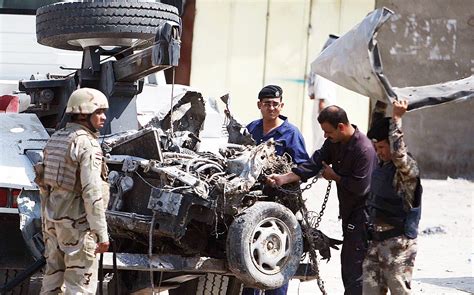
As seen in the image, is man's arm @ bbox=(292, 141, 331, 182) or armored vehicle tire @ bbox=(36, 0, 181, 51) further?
armored vehicle tire @ bbox=(36, 0, 181, 51)

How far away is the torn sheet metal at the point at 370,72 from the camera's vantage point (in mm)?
6988

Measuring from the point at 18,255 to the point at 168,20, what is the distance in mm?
1961

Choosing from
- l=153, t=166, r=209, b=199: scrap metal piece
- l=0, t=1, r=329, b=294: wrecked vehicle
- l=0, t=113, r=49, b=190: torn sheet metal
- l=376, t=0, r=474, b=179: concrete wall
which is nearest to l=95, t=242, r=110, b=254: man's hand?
l=0, t=1, r=329, b=294: wrecked vehicle

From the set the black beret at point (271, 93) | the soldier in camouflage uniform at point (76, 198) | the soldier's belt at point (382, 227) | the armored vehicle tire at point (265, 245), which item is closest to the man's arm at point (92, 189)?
the soldier in camouflage uniform at point (76, 198)

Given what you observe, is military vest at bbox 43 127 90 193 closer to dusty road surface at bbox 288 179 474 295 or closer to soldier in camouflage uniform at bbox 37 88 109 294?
soldier in camouflage uniform at bbox 37 88 109 294

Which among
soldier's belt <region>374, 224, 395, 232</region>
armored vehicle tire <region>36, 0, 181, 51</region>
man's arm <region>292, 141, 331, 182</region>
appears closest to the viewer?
soldier's belt <region>374, 224, 395, 232</region>

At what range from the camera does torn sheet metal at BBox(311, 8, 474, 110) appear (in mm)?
6988

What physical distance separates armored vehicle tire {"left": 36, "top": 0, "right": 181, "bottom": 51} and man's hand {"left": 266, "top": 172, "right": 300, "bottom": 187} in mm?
1343

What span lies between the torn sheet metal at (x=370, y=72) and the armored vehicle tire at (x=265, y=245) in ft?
3.11

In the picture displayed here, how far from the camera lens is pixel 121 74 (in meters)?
7.94

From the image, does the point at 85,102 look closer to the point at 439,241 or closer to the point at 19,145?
the point at 19,145

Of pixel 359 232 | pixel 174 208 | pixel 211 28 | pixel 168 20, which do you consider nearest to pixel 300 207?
pixel 359 232

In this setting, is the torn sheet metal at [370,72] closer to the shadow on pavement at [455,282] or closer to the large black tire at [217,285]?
the large black tire at [217,285]

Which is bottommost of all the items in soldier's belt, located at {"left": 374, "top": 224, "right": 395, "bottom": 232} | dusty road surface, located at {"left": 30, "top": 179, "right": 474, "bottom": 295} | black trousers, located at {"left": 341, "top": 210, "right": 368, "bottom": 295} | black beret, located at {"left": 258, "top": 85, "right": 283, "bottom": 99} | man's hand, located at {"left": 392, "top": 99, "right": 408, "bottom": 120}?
dusty road surface, located at {"left": 30, "top": 179, "right": 474, "bottom": 295}
